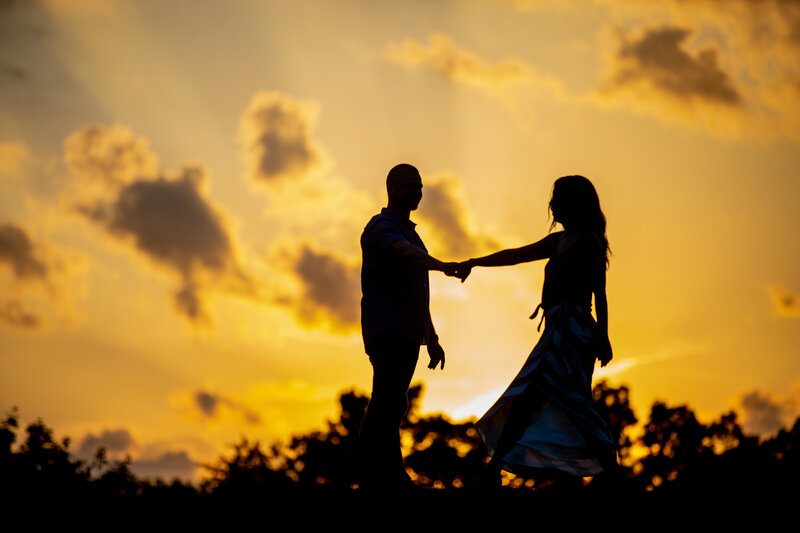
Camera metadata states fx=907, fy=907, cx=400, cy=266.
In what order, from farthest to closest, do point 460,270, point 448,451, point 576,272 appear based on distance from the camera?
1. point 448,451
2. point 460,270
3. point 576,272

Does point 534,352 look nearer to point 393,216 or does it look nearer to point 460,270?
point 460,270

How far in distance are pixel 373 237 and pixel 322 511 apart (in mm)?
2705

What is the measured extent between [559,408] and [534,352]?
616 millimetres

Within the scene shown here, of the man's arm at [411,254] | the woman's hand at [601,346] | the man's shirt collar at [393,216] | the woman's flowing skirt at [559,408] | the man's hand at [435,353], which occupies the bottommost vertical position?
the woman's flowing skirt at [559,408]

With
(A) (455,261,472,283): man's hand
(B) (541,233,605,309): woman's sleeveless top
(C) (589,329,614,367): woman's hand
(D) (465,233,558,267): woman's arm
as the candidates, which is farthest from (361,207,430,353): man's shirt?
(C) (589,329,614,367): woman's hand

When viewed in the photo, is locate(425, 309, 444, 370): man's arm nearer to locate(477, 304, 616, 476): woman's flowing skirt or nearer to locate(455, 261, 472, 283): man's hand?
locate(455, 261, 472, 283): man's hand

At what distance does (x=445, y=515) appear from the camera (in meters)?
7.27

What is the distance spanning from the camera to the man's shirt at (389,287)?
8742 millimetres

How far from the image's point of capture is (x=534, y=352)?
8.52m

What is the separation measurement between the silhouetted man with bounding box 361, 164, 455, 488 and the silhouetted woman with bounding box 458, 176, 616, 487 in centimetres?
89

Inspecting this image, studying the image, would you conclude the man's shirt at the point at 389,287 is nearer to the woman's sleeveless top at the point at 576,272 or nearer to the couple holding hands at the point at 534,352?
the couple holding hands at the point at 534,352

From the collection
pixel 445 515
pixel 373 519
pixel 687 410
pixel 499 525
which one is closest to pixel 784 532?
pixel 499 525

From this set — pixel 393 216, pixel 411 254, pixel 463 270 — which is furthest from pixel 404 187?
pixel 463 270

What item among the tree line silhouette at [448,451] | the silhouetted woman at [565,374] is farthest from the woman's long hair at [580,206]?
the tree line silhouette at [448,451]
